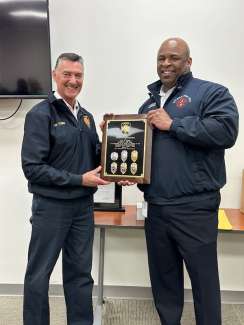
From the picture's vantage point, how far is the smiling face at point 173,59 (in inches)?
68.2

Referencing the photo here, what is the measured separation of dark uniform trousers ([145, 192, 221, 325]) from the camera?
171 cm

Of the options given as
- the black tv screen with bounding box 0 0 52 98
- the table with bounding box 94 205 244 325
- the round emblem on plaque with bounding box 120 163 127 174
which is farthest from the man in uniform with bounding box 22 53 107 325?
the black tv screen with bounding box 0 0 52 98

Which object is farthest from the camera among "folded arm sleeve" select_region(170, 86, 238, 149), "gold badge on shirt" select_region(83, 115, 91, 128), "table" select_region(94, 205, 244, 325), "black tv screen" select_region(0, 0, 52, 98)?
"black tv screen" select_region(0, 0, 52, 98)

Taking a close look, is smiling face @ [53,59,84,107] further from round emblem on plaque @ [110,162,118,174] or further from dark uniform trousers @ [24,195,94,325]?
dark uniform trousers @ [24,195,94,325]

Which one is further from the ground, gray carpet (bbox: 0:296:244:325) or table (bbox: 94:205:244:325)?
table (bbox: 94:205:244:325)

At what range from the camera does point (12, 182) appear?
8.32ft

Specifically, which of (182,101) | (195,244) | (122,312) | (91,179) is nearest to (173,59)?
(182,101)

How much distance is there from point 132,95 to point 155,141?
79 cm

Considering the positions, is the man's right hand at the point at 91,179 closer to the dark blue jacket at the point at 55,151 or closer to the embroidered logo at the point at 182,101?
the dark blue jacket at the point at 55,151

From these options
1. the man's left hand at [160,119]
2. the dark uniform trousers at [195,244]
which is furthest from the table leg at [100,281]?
the man's left hand at [160,119]

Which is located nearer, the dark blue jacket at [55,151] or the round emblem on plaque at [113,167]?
the dark blue jacket at [55,151]

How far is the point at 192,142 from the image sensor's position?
1635mm

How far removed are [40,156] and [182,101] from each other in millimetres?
772

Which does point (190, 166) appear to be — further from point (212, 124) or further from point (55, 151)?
point (55, 151)
